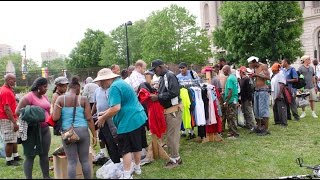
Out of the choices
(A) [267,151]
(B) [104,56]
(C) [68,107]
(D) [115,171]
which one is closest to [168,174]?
(D) [115,171]

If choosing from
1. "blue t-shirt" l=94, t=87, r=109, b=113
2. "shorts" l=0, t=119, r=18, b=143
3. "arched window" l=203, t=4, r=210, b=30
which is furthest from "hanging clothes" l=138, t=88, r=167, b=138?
"arched window" l=203, t=4, r=210, b=30

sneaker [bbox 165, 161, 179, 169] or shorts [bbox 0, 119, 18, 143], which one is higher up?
shorts [bbox 0, 119, 18, 143]

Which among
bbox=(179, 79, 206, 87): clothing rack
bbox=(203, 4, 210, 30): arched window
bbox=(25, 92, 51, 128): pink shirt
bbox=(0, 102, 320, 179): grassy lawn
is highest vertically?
bbox=(203, 4, 210, 30): arched window

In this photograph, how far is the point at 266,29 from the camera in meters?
29.7

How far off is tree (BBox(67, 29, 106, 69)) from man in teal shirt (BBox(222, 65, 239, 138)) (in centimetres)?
5582

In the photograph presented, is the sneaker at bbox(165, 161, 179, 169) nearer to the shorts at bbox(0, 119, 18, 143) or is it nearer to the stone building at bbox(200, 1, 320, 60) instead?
the shorts at bbox(0, 119, 18, 143)

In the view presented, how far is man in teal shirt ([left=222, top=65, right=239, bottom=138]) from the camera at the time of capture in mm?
8500

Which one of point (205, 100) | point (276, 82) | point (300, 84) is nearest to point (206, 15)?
point (300, 84)

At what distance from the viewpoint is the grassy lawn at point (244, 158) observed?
580 cm

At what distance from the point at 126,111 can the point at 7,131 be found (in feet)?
10.4

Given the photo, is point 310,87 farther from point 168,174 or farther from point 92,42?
point 92,42

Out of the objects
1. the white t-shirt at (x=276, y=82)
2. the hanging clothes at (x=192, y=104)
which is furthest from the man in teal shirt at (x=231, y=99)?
the white t-shirt at (x=276, y=82)

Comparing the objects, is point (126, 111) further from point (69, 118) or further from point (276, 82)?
point (276, 82)

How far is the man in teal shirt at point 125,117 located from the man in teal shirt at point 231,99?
11.8ft
